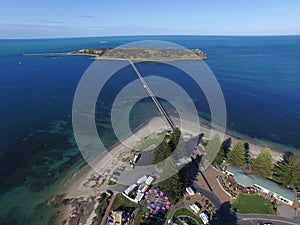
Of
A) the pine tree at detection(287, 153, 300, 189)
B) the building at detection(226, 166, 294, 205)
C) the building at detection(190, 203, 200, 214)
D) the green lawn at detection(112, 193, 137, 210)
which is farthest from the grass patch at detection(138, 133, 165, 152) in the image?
the pine tree at detection(287, 153, 300, 189)

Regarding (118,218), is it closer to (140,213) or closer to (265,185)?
(140,213)

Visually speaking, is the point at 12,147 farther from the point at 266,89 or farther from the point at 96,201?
the point at 266,89

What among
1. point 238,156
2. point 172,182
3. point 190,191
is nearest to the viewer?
point 172,182

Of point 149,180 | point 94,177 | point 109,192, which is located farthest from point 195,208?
point 94,177

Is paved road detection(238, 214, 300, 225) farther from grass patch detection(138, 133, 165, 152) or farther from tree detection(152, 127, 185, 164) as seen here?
grass patch detection(138, 133, 165, 152)

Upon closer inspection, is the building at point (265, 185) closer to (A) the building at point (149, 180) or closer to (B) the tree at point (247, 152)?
(B) the tree at point (247, 152)
